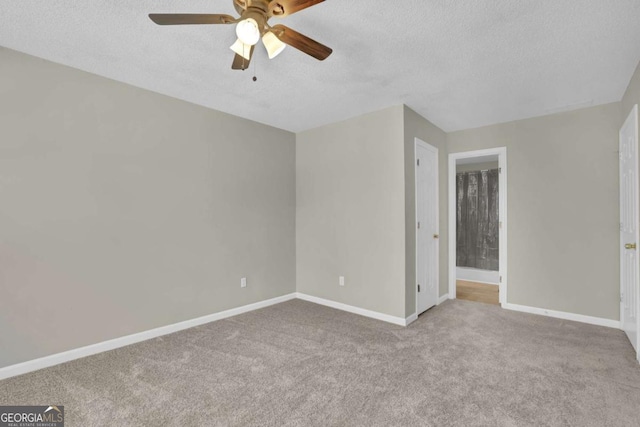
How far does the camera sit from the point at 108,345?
9.04 feet

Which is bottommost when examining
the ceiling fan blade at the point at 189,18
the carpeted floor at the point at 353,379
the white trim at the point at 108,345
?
the carpeted floor at the point at 353,379

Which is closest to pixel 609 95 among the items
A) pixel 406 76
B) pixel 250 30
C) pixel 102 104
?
pixel 406 76

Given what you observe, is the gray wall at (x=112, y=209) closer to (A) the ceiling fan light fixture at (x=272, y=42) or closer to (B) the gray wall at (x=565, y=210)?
(A) the ceiling fan light fixture at (x=272, y=42)

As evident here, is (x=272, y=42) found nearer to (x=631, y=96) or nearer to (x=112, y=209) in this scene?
(x=112, y=209)

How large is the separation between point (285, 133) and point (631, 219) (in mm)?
3901

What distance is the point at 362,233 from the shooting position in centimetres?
384

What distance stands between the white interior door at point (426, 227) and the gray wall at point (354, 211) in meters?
0.39

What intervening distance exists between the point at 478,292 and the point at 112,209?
16.5ft

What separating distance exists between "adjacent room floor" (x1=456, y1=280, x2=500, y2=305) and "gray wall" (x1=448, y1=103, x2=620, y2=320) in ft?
1.70

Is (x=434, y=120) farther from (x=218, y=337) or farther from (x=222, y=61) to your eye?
(x=218, y=337)

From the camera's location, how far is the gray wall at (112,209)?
237 centimetres

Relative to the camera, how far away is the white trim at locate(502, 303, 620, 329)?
11.0ft

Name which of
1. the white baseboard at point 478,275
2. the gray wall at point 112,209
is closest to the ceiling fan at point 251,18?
the gray wall at point 112,209

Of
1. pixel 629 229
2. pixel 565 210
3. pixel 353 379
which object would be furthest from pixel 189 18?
pixel 565 210
